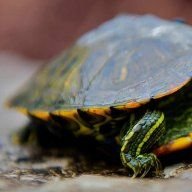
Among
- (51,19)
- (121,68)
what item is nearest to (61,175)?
(121,68)

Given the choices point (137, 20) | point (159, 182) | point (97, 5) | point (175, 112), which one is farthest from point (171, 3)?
point (159, 182)

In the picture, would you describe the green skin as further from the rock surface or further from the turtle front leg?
the rock surface

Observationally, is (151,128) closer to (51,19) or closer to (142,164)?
(142,164)

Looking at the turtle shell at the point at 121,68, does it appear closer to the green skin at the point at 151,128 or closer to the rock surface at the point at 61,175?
the green skin at the point at 151,128

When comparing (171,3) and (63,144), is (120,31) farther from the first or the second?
(171,3)

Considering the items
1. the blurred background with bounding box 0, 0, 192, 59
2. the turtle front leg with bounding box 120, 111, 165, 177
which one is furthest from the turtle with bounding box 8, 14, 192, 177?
the blurred background with bounding box 0, 0, 192, 59

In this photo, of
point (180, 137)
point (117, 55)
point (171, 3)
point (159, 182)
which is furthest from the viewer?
point (171, 3)

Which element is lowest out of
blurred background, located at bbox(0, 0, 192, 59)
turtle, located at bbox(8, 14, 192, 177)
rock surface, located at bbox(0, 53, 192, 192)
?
rock surface, located at bbox(0, 53, 192, 192)

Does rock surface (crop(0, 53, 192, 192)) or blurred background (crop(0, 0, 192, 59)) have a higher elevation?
blurred background (crop(0, 0, 192, 59))
